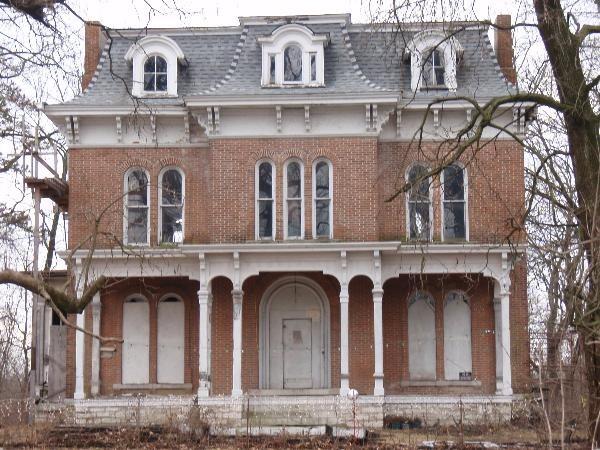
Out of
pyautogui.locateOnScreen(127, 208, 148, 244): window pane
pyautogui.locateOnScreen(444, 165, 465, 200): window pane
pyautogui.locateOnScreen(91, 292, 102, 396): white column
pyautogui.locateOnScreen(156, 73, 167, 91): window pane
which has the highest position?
pyautogui.locateOnScreen(156, 73, 167, 91): window pane

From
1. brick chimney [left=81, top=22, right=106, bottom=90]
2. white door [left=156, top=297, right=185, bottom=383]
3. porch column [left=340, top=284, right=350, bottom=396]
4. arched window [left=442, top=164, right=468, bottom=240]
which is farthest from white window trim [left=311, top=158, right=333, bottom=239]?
brick chimney [left=81, top=22, right=106, bottom=90]

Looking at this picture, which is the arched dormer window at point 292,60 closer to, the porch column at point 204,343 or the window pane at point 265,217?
the window pane at point 265,217

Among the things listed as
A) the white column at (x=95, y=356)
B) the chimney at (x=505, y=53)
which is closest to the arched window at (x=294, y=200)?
the white column at (x=95, y=356)

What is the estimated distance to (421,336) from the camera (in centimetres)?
2819

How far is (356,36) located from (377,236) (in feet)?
21.5

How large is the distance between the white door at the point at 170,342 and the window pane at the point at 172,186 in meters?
2.77

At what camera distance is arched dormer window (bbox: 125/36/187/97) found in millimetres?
28922

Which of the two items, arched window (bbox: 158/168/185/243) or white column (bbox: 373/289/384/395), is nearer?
white column (bbox: 373/289/384/395)

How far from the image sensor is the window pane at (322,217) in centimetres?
2744

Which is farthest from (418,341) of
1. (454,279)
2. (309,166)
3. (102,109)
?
(102,109)

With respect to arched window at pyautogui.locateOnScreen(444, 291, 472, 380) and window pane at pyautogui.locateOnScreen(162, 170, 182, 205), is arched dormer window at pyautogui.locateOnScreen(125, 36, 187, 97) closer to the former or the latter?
window pane at pyautogui.locateOnScreen(162, 170, 182, 205)

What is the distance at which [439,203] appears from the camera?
1101 inches

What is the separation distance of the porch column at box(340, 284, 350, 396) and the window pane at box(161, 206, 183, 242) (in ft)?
16.7

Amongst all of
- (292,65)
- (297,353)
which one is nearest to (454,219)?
(297,353)
